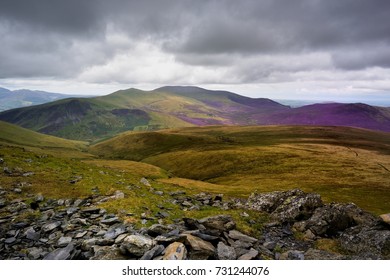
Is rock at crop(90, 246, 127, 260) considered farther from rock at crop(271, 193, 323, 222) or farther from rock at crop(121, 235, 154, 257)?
rock at crop(271, 193, 323, 222)

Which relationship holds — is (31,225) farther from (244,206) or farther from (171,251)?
(244,206)

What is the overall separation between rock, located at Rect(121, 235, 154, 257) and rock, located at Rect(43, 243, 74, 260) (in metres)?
3.35

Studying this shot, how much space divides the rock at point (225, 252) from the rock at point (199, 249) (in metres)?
0.52

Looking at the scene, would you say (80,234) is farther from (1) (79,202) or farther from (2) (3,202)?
(2) (3,202)

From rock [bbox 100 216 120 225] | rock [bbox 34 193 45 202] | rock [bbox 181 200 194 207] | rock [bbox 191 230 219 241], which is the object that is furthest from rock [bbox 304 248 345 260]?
rock [bbox 34 193 45 202]

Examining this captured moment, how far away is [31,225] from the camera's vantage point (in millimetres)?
21406

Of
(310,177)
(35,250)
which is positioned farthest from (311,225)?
(310,177)

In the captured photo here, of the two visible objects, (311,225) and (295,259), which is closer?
(295,259)

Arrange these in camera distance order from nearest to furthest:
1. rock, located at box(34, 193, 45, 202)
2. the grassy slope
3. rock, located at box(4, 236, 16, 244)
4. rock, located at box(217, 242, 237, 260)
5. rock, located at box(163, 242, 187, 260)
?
rock, located at box(163, 242, 187, 260)
rock, located at box(217, 242, 237, 260)
rock, located at box(4, 236, 16, 244)
rock, located at box(34, 193, 45, 202)
the grassy slope

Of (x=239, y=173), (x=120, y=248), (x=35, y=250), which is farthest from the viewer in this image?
(x=239, y=173)

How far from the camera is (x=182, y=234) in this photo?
17.1m

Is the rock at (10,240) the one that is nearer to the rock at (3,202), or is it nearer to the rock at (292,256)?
the rock at (3,202)

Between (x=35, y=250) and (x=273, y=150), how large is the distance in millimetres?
137151

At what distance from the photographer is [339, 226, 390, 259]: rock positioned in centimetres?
2079
